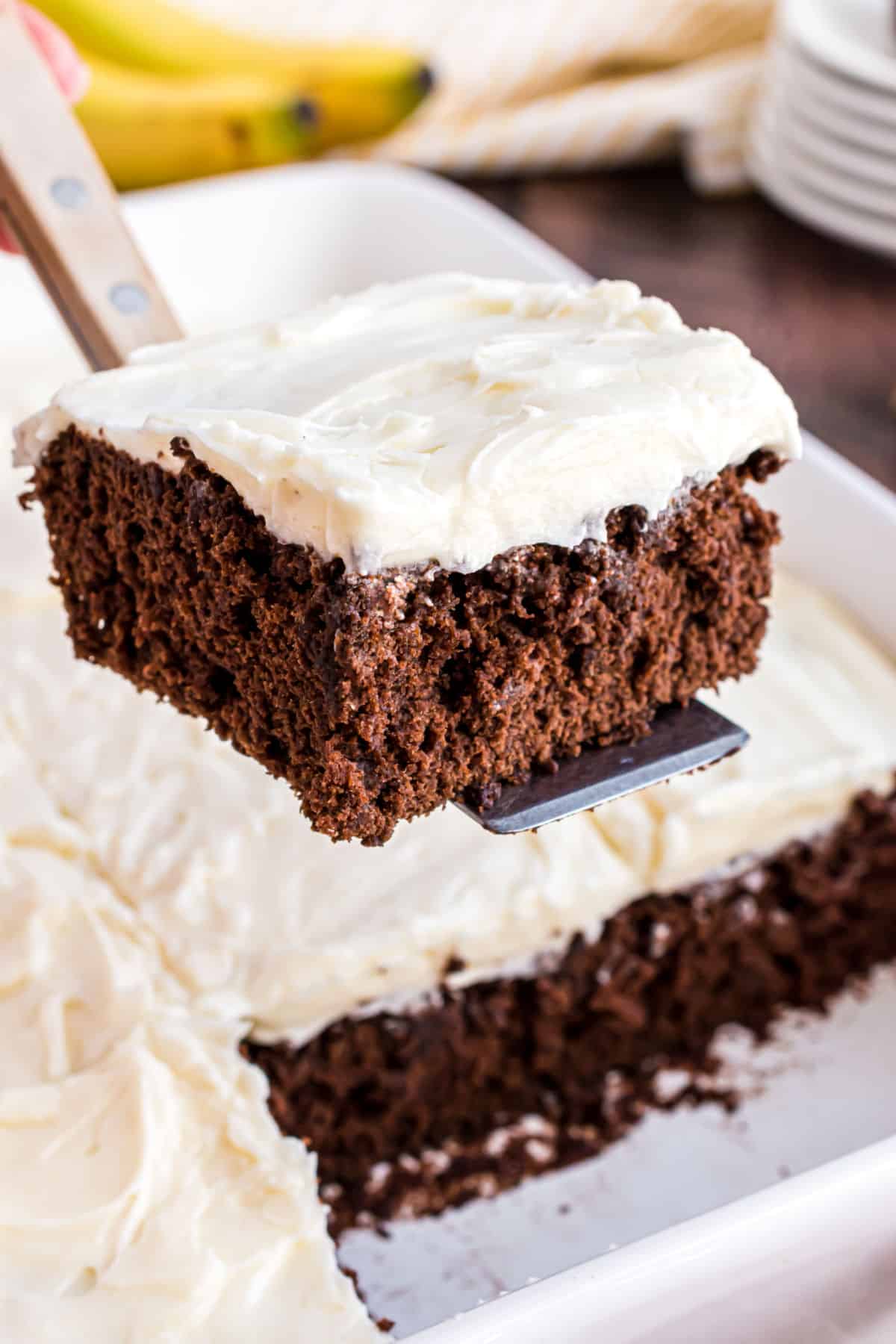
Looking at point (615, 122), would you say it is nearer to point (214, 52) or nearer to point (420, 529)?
point (214, 52)

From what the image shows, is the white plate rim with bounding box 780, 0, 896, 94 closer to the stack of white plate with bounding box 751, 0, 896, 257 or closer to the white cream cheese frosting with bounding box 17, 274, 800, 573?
the stack of white plate with bounding box 751, 0, 896, 257

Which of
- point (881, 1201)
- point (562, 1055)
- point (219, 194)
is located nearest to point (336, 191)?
point (219, 194)

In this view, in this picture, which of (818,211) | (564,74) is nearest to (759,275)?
(818,211)

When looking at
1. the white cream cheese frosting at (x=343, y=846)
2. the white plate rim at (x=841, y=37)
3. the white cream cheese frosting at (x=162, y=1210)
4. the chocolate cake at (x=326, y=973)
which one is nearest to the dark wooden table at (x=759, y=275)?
the white plate rim at (x=841, y=37)

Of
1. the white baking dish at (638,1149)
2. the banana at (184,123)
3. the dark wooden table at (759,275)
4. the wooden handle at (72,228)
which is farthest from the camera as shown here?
the banana at (184,123)

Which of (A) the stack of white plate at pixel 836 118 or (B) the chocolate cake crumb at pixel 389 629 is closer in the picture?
(B) the chocolate cake crumb at pixel 389 629

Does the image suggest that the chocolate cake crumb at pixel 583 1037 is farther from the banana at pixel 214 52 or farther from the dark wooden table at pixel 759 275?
the banana at pixel 214 52

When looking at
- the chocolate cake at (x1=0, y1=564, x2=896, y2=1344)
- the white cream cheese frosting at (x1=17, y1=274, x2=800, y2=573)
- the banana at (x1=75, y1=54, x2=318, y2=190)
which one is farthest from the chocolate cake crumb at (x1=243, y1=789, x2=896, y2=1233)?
the banana at (x1=75, y1=54, x2=318, y2=190)
